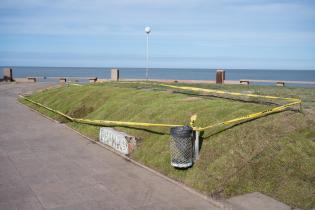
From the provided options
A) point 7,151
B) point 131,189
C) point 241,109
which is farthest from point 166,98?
point 131,189

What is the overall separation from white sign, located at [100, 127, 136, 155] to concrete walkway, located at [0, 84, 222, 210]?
321 millimetres

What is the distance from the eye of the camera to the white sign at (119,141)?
11039 millimetres

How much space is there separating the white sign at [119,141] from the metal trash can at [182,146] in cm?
238

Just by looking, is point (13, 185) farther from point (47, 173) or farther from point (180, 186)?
point (180, 186)

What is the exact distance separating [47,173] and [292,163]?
582cm

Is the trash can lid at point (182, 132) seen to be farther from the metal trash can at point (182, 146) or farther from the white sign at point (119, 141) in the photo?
the white sign at point (119, 141)

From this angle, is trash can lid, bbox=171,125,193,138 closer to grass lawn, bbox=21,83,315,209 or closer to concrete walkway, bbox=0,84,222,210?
grass lawn, bbox=21,83,315,209

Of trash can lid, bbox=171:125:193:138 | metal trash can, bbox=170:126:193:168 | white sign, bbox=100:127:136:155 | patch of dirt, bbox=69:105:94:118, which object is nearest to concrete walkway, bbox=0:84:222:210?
white sign, bbox=100:127:136:155

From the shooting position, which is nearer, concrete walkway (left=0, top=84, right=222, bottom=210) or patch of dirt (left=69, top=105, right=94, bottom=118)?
concrete walkway (left=0, top=84, right=222, bottom=210)

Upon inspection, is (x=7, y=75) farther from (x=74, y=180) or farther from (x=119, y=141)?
(x=74, y=180)

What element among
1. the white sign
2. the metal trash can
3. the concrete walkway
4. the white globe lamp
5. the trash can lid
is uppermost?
the white globe lamp

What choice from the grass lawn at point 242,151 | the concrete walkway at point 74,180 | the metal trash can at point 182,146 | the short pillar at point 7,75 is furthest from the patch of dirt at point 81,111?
the short pillar at point 7,75

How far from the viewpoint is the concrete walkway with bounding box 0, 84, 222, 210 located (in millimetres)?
7367

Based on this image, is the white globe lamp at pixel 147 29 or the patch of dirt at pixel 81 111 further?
the white globe lamp at pixel 147 29
